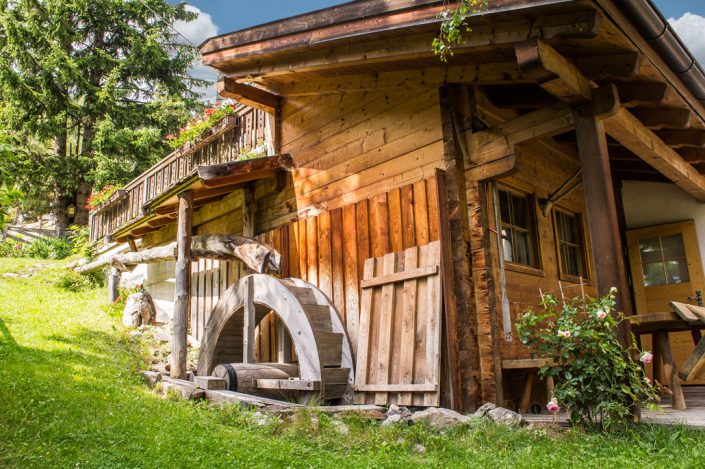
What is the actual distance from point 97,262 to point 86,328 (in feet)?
11.7

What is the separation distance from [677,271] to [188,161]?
815 cm

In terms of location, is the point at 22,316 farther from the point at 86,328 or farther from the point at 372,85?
the point at 372,85

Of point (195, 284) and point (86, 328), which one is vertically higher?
point (195, 284)

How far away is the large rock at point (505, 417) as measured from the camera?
4.25 m

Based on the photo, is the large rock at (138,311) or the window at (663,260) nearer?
the window at (663,260)

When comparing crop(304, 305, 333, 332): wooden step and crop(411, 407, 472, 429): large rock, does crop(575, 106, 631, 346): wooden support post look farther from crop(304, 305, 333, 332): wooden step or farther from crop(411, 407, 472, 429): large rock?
crop(304, 305, 333, 332): wooden step

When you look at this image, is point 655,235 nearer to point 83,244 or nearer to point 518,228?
point 518,228

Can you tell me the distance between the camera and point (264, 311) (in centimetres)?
721

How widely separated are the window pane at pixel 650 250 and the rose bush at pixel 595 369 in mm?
4513

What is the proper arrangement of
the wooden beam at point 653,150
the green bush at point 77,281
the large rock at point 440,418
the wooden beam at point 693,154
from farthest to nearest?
the green bush at point 77,281
the wooden beam at point 693,154
the wooden beam at point 653,150
the large rock at point 440,418

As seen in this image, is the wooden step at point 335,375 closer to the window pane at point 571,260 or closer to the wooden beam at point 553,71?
the window pane at point 571,260

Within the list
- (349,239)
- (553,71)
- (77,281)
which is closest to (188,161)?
(77,281)

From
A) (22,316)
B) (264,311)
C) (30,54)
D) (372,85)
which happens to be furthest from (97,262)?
(30,54)

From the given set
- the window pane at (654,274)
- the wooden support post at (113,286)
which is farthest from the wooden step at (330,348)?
the wooden support post at (113,286)
